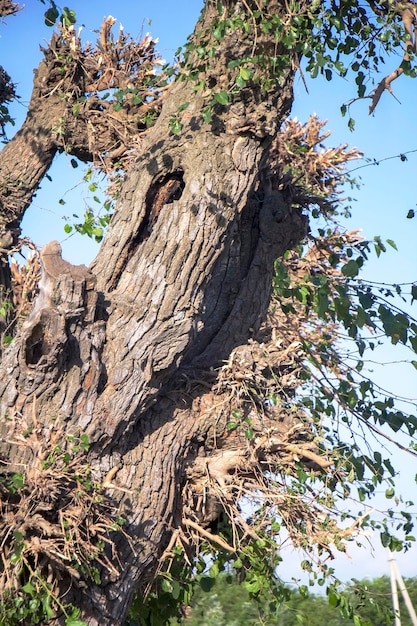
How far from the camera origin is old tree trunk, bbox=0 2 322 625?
177 inches

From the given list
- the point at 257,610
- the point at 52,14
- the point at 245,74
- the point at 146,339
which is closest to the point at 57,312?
the point at 146,339

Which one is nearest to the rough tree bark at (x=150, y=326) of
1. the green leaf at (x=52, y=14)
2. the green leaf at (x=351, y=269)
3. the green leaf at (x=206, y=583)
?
the green leaf at (x=206, y=583)

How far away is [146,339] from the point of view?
4.83 metres

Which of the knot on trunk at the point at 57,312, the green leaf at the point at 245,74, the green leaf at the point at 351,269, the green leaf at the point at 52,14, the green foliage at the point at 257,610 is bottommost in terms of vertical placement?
the green foliage at the point at 257,610

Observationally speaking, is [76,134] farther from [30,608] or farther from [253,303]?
[30,608]

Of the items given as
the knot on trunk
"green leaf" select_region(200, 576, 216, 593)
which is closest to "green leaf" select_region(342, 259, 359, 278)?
the knot on trunk

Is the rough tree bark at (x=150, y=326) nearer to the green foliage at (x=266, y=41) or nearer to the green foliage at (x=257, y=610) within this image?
the green foliage at (x=266, y=41)

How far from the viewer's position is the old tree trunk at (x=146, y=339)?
4500 millimetres

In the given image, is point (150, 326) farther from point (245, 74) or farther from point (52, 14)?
point (52, 14)

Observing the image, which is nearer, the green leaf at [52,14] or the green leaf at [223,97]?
the green leaf at [223,97]

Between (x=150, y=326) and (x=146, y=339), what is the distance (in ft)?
0.31

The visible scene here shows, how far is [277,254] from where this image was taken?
6.01 m

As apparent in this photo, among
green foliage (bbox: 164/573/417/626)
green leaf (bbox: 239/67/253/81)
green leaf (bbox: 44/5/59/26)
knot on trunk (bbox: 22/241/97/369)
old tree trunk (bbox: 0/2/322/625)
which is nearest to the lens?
knot on trunk (bbox: 22/241/97/369)

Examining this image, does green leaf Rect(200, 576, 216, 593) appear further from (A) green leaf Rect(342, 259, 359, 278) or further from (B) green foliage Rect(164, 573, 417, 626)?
(A) green leaf Rect(342, 259, 359, 278)
